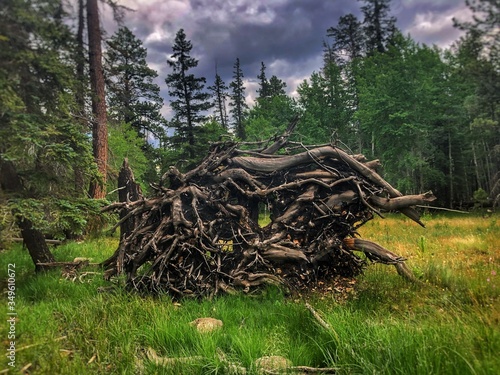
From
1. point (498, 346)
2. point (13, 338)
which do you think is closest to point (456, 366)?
point (498, 346)

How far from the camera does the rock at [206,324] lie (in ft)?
10.5

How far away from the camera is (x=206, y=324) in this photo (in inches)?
130

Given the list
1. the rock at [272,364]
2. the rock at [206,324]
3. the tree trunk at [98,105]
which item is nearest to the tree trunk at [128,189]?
the tree trunk at [98,105]

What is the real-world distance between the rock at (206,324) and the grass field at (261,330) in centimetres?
11

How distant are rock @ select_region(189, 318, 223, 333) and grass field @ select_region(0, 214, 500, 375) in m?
0.11

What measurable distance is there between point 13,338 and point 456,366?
3.47 m

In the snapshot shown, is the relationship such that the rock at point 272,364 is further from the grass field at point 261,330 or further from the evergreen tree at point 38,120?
the evergreen tree at point 38,120

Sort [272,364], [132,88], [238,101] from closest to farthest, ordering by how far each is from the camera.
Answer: [272,364], [132,88], [238,101]

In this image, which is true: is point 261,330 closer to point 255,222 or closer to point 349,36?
point 255,222

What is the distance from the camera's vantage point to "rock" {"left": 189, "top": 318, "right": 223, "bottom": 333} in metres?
3.19

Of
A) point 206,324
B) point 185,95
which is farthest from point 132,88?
point 206,324

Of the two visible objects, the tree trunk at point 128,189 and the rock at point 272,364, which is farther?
the tree trunk at point 128,189

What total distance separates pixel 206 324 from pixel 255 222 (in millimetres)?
2585

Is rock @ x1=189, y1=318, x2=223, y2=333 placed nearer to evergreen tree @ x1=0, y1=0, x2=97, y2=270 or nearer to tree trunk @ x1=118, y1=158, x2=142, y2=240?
evergreen tree @ x1=0, y1=0, x2=97, y2=270
